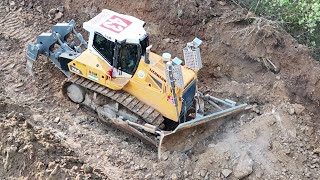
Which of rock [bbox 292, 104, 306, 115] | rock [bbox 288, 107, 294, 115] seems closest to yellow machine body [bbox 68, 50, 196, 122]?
rock [bbox 288, 107, 294, 115]

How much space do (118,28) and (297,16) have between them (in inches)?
161

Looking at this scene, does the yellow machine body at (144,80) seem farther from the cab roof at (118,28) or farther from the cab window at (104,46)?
the cab roof at (118,28)

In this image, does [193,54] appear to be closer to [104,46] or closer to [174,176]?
[104,46]

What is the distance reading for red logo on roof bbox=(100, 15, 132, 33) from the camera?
8.96 meters

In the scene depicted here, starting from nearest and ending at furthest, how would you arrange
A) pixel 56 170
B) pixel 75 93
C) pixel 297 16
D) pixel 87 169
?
pixel 56 170, pixel 87 169, pixel 75 93, pixel 297 16

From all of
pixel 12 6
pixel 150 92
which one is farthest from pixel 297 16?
pixel 12 6

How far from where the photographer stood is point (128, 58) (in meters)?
9.00

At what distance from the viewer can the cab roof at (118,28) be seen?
8781mm

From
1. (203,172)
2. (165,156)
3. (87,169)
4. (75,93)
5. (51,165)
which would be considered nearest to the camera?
(51,165)

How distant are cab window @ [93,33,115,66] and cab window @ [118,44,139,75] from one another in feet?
0.70

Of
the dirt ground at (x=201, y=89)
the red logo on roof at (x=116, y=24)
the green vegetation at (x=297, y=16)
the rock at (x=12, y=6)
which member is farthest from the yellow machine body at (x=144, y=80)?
the rock at (x=12, y=6)

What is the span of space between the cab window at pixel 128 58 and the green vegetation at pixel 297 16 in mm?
3484

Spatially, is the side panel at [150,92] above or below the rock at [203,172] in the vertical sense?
above

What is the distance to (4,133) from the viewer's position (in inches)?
326
